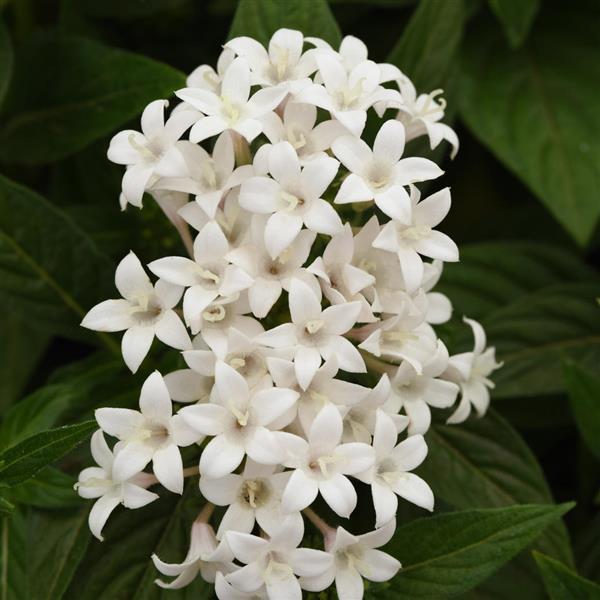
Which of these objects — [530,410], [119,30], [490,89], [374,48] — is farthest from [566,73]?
[119,30]

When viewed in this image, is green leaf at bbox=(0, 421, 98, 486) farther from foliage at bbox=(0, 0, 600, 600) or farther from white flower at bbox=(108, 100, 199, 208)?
white flower at bbox=(108, 100, 199, 208)

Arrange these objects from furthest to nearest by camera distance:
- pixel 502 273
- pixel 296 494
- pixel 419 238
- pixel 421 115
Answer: pixel 502 273 < pixel 421 115 < pixel 419 238 < pixel 296 494

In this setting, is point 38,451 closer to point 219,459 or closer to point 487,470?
point 219,459

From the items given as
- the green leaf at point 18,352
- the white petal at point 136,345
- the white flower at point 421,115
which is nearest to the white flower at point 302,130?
the white flower at point 421,115

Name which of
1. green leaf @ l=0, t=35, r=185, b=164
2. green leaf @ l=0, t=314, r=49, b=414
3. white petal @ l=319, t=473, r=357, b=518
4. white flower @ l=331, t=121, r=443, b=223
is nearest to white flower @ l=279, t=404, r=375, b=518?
white petal @ l=319, t=473, r=357, b=518

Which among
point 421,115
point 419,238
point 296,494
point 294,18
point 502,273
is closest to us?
point 296,494

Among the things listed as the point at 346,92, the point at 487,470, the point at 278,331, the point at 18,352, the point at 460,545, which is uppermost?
the point at 346,92

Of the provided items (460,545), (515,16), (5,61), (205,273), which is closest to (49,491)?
(205,273)
